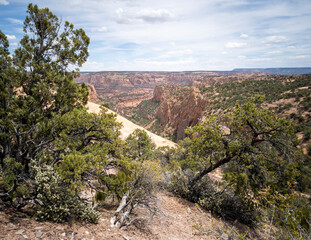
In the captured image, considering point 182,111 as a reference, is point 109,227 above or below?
above

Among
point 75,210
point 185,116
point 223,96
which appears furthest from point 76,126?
point 185,116

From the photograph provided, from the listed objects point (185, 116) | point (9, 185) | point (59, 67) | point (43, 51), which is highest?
point (43, 51)

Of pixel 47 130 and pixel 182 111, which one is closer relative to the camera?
pixel 47 130

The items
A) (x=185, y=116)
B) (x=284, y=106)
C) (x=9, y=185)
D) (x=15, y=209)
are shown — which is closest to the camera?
Answer: (x=9, y=185)

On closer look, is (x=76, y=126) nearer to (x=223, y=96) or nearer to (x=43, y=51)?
(x=43, y=51)

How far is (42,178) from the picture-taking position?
4.83 meters

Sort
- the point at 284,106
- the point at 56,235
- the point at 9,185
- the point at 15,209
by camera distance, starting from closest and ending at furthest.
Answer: the point at 56,235
the point at 9,185
the point at 15,209
the point at 284,106

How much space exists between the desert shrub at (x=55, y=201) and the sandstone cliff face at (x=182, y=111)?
39.5 m

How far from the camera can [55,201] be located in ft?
16.7

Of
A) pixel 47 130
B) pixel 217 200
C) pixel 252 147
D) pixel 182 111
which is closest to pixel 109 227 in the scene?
pixel 47 130

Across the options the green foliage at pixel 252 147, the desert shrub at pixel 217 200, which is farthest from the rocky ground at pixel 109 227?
the green foliage at pixel 252 147

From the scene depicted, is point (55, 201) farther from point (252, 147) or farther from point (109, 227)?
point (252, 147)

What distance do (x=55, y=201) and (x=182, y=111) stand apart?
5200 cm

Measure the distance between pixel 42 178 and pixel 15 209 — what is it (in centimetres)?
142
